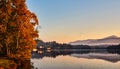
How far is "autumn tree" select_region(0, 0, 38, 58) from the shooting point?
5559cm

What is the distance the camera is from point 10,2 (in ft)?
188

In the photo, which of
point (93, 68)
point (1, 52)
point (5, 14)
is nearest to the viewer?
point (5, 14)

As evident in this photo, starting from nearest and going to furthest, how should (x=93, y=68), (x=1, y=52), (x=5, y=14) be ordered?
(x=5, y=14)
(x=1, y=52)
(x=93, y=68)

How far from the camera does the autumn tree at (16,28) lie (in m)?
55.6

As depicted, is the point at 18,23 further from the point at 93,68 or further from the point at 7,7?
the point at 93,68

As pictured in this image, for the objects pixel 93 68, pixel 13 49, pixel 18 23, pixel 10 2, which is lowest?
pixel 93 68

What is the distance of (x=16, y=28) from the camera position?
185 feet

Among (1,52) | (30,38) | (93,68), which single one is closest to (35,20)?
(30,38)

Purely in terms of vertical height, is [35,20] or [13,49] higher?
[35,20]

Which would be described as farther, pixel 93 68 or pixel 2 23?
pixel 93 68

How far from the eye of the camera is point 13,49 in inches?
2279

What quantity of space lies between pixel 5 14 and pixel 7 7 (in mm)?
1707

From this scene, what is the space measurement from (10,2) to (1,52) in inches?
387

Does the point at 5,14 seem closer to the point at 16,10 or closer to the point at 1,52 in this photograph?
the point at 16,10
